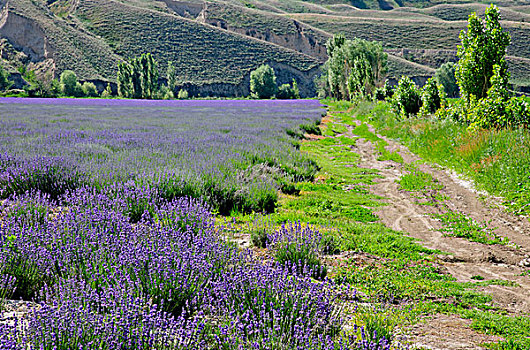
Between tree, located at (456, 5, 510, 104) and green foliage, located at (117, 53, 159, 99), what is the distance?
67.8 meters

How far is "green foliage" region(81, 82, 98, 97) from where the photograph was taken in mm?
73062

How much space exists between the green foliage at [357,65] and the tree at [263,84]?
27.7m

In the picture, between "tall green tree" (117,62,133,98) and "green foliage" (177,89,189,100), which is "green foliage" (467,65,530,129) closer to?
"tall green tree" (117,62,133,98)

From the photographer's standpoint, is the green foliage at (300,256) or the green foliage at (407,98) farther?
the green foliage at (407,98)

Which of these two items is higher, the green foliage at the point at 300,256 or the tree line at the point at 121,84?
the tree line at the point at 121,84

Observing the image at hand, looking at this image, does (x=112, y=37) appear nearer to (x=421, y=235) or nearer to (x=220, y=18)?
(x=220, y=18)

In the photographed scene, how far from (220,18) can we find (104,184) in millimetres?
138863

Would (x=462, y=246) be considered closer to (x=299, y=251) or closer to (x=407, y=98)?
(x=299, y=251)

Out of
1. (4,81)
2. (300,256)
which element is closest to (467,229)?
(300,256)

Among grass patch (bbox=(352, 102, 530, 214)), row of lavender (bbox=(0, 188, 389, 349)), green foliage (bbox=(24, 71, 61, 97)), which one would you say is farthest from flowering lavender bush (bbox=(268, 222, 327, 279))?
green foliage (bbox=(24, 71, 61, 97))

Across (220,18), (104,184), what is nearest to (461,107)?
(104,184)

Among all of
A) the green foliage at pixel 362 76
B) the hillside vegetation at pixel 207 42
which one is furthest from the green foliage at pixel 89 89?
the green foliage at pixel 362 76

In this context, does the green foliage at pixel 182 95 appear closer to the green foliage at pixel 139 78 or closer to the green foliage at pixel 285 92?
the green foliage at pixel 139 78

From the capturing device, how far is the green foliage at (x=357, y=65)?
139 ft
